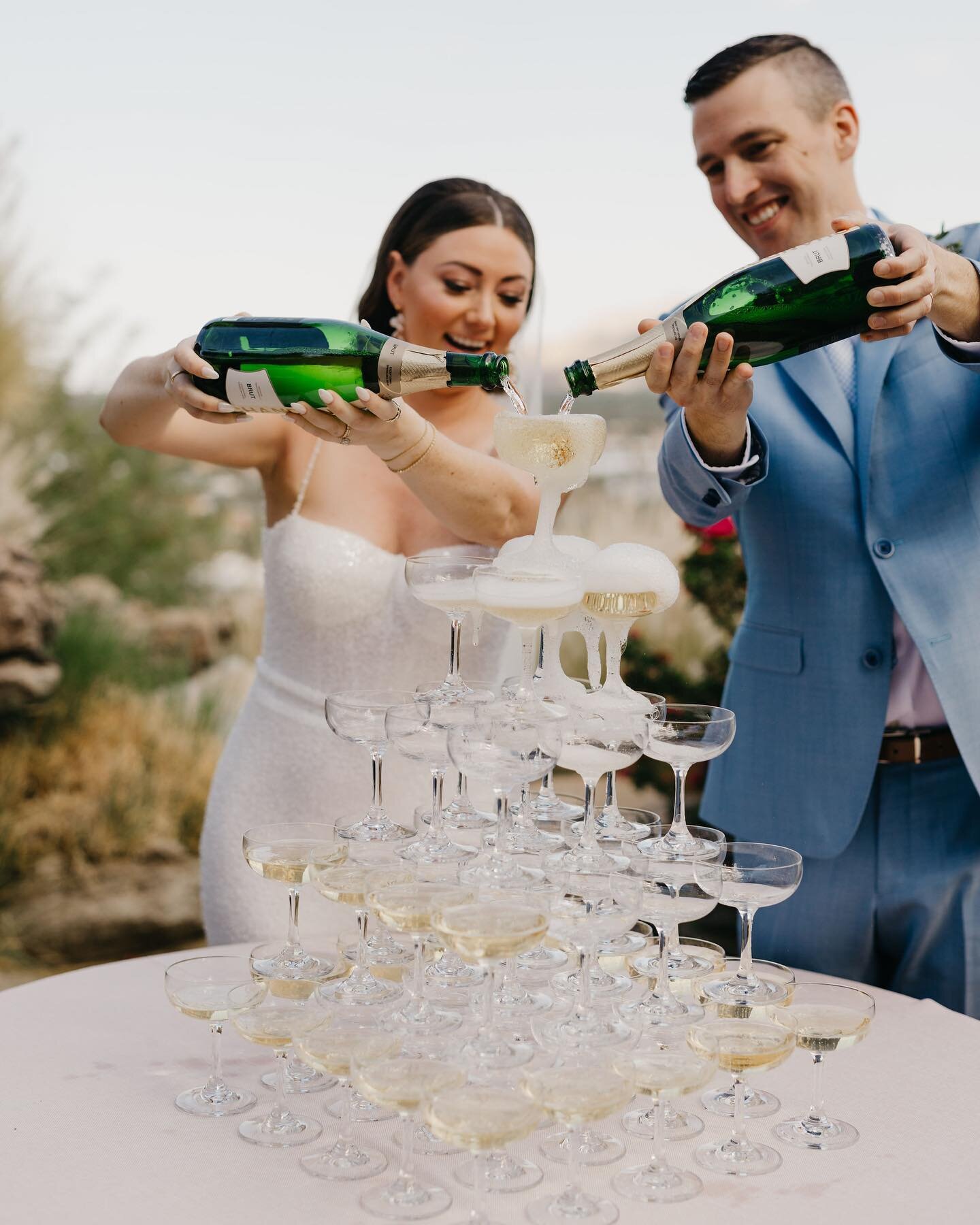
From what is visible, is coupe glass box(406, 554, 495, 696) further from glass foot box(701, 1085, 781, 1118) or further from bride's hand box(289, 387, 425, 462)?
glass foot box(701, 1085, 781, 1118)

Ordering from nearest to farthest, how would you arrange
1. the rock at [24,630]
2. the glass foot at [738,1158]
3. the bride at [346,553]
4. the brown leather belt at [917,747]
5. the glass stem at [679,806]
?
the glass foot at [738,1158], the glass stem at [679,806], the brown leather belt at [917,747], the bride at [346,553], the rock at [24,630]

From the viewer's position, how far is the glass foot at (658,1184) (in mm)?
1291

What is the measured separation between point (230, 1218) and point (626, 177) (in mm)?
8540

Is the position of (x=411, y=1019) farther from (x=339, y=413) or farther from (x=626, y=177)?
(x=626, y=177)

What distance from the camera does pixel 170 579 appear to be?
6.04 metres

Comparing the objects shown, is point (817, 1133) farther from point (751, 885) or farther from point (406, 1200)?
point (406, 1200)

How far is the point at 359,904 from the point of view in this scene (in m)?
1.45

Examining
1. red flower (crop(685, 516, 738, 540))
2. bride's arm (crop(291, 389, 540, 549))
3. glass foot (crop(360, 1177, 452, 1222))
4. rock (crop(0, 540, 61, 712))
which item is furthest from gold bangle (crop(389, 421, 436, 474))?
rock (crop(0, 540, 61, 712))

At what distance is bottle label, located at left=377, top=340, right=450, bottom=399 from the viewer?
164 centimetres

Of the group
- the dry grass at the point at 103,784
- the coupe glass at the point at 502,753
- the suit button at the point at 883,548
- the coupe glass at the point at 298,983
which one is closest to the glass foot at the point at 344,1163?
the coupe glass at the point at 298,983

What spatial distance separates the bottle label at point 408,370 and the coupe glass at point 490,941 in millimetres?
724

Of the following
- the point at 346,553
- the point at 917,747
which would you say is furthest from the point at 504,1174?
the point at 346,553

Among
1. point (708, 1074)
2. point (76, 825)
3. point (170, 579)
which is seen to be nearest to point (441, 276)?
point (708, 1074)

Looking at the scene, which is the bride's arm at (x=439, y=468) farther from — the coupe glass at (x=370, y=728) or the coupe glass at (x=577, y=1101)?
the coupe glass at (x=577, y=1101)
